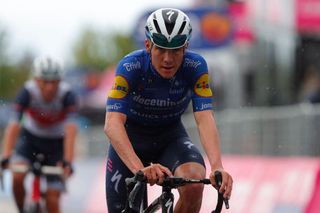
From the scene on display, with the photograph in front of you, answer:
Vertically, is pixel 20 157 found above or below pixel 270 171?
above

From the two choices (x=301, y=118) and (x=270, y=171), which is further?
(x=301, y=118)

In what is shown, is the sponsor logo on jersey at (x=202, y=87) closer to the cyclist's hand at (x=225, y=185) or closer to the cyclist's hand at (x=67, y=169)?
the cyclist's hand at (x=225, y=185)

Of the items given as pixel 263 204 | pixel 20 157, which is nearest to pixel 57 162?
pixel 20 157

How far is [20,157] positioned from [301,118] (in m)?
5.93

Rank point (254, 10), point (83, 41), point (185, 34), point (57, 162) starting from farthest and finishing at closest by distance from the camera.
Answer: point (83, 41) < point (254, 10) < point (57, 162) < point (185, 34)

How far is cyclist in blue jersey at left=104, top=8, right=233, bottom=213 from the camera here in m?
7.12

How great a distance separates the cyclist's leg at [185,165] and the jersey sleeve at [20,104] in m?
3.56

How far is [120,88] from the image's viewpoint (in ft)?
24.3

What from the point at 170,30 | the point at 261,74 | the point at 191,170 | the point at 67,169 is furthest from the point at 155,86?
the point at 261,74

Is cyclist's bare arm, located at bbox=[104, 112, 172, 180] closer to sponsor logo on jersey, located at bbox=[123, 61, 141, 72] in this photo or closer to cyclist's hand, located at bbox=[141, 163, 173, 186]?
cyclist's hand, located at bbox=[141, 163, 173, 186]

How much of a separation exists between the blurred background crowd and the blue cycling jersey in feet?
17.7

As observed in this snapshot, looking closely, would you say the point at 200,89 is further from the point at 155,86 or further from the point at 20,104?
the point at 20,104

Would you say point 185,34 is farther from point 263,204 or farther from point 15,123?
point 263,204

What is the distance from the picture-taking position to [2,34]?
161 ft
